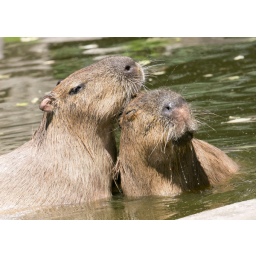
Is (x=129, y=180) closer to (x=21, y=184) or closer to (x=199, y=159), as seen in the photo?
(x=199, y=159)

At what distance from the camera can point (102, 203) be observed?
21.2 ft

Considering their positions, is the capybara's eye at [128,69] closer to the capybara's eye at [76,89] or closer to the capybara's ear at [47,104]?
the capybara's eye at [76,89]

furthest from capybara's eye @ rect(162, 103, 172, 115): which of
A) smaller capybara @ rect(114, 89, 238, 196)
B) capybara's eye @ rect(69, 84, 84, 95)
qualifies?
capybara's eye @ rect(69, 84, 84, 95)

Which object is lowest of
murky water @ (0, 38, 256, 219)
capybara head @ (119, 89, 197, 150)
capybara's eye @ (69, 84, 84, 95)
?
murky water @ (0, 38, 256, 219)

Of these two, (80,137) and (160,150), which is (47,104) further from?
(160,150)

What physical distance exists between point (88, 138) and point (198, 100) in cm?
404

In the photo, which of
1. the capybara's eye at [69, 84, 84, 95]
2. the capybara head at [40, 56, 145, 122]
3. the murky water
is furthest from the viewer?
the capybara's eye at [69, 84, 84, 95]

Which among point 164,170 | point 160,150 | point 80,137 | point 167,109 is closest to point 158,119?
point 167,109

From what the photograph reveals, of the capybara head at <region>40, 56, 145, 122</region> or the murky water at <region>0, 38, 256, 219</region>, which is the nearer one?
the murky water at <region>0, 38, 256, 219</region>

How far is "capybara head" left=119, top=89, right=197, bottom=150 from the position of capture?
19.1 feet

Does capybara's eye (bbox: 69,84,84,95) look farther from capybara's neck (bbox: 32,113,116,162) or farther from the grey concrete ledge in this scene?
the grey concrete ledge

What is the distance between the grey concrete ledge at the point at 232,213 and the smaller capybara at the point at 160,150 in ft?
3.18

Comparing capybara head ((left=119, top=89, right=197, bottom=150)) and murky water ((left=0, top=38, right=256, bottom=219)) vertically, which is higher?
capybara head ((left=119, top=89, right=197, bottom=150))

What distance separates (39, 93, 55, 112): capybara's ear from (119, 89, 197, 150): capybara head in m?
0.94
